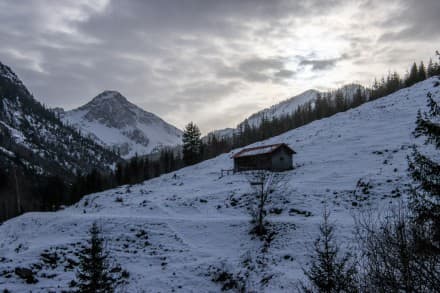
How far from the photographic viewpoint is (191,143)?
80.7 m

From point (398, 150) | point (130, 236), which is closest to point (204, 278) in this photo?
point (130, 236)

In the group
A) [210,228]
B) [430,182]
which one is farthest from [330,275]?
[210,228]

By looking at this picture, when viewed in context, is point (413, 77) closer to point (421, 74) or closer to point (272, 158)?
point (421, 74)

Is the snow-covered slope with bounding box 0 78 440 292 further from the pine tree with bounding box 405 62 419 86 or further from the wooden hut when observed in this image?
the pine tree with bounding box 405 62 419 86

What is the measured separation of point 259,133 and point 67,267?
96.3 metres

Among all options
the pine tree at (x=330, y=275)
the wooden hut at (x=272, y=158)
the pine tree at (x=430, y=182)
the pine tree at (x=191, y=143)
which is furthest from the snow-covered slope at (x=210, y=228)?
the pine tree at (x=191, y=143)

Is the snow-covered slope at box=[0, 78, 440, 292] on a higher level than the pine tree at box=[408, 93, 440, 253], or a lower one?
lower

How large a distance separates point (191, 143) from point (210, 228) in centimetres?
5517

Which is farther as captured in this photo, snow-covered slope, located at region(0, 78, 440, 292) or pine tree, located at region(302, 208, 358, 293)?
snow-covered slope, located at region(0, 78, 440, 292)

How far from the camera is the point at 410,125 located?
161 feet

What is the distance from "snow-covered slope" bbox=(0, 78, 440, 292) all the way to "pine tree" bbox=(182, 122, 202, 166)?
3464 centimetres

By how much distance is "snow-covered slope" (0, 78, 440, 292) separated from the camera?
19.1 meters

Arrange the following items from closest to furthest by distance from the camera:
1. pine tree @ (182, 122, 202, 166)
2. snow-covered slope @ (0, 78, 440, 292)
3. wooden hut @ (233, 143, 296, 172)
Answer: snow-covered slope @ (0, 78, 440, 292) → wooden hut @ (233, 143, 296, 172) → pine tree @ (182, 122, 202, 166)

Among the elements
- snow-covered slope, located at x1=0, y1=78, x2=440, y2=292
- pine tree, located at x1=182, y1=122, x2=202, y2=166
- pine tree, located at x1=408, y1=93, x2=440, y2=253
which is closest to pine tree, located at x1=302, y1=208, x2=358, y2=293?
pine tree, located at x1=408, y1=93, x2=440, y2=253
